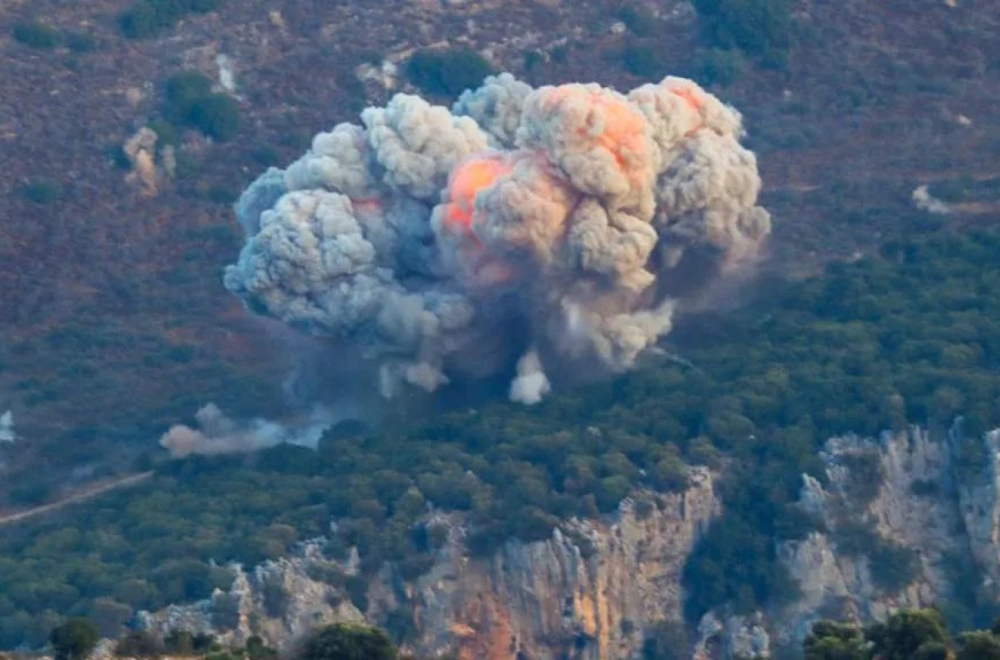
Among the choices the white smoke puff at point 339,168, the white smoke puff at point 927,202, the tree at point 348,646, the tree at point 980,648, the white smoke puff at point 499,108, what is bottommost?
the white smoke puff at point 927,202

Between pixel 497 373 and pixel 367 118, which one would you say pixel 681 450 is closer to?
pixel 497 373

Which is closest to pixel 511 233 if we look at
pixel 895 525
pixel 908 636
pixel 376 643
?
pixel 895 525

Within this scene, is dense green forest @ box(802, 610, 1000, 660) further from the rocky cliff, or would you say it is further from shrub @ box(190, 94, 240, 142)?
shrub @ box(190, 94, 240, 142)

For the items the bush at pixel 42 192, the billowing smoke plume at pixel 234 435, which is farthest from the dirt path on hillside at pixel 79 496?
the bush at pixel 42 192

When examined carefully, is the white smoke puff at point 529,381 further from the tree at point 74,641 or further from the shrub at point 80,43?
the tree at point 74,641

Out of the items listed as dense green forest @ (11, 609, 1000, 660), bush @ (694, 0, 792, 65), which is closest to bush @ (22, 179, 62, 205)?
bush @ (694, 0, 792, 65)

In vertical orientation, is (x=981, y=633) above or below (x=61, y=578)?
above

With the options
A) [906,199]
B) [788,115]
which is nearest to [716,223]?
[906,199]
